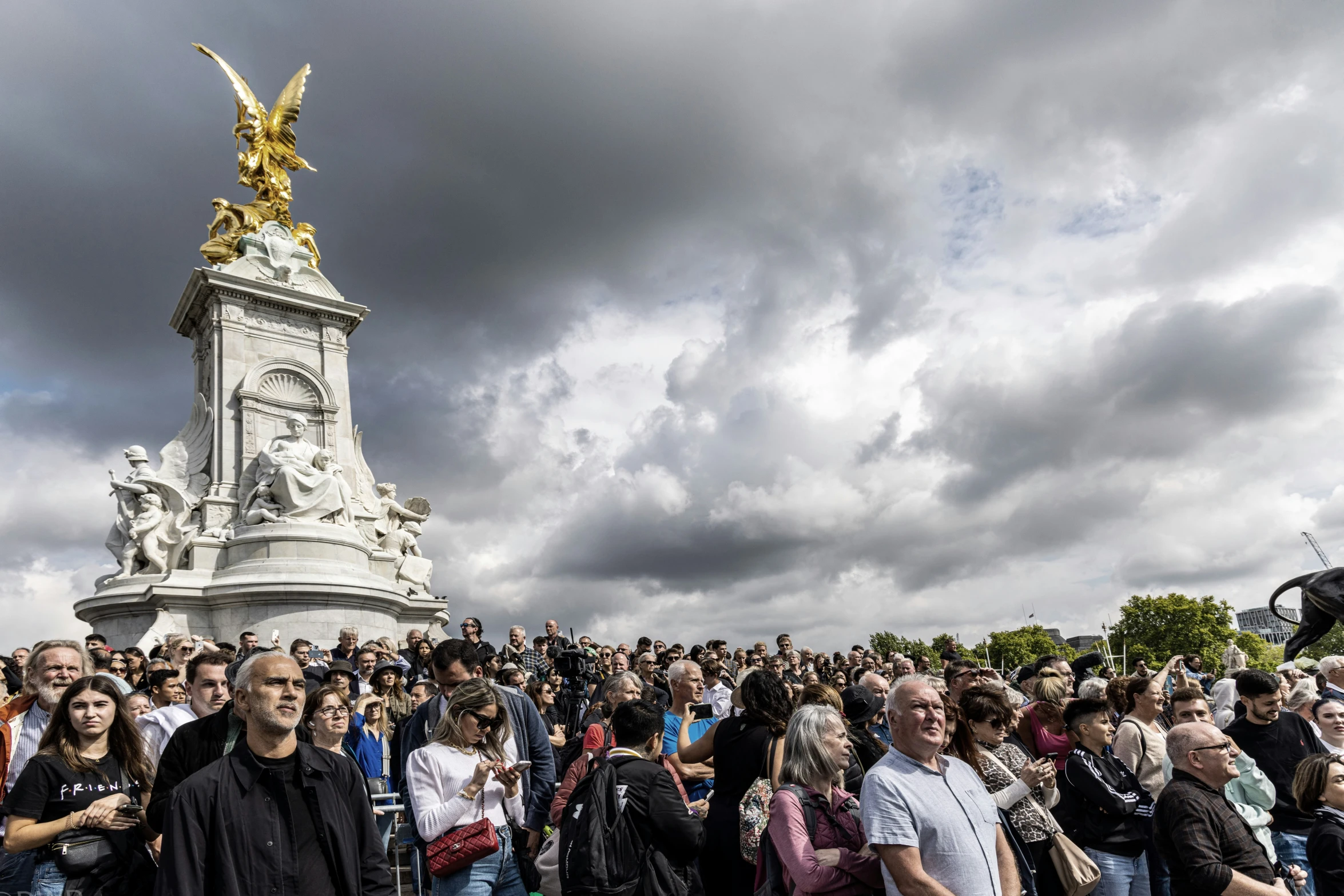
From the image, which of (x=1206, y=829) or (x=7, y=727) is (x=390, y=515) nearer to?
(x=7, y=727)

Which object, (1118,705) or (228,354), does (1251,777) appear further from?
(228,354)

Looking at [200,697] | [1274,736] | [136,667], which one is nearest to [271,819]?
[200,697]

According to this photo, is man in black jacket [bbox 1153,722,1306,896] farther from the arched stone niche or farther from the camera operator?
the arched stone niche

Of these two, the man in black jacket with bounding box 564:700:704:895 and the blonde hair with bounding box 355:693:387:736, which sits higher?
the blonde hair with bounding box 355:693:387:736

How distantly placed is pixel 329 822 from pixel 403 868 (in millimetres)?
5367

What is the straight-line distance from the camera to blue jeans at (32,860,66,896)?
12.8ft

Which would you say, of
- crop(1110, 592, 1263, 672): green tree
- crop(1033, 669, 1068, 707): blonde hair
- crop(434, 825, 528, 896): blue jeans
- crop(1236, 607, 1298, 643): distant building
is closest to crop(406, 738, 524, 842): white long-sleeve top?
crop(434, 825, 528, 896): blue jeans

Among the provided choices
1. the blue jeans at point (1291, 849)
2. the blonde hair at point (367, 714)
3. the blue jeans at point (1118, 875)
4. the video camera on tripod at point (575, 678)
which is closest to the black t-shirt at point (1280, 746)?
the blue jeans at point (1291, 849)

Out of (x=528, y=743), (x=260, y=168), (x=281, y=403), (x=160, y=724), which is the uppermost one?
(x=260, y=168)

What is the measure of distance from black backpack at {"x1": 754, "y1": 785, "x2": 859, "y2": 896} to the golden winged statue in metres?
22.8

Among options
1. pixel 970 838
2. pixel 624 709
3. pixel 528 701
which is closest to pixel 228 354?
pixel 528 701

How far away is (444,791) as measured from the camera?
4.71 m

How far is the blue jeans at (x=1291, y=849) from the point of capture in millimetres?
5992

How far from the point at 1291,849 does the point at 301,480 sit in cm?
Result: 1850
